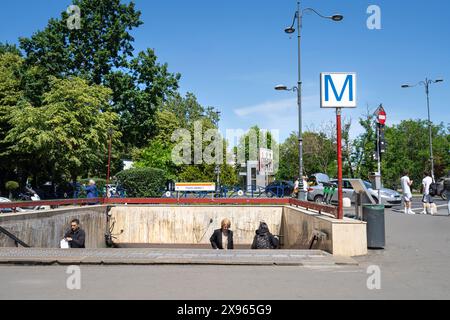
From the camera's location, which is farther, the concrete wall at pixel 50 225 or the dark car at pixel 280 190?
the dark car at pixel 280 190

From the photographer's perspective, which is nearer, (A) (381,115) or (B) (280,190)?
(A) (381,115)

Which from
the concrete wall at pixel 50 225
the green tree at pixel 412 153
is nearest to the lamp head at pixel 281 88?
the concrete wall at pixel 50 225

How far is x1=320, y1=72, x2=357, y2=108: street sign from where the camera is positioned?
368 inches

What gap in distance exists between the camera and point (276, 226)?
20.8m

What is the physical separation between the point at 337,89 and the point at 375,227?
315 cm

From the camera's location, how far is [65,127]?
27.2m

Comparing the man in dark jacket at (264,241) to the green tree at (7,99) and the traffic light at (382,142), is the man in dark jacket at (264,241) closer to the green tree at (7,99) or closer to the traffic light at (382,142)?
the traffic light at (382,142)

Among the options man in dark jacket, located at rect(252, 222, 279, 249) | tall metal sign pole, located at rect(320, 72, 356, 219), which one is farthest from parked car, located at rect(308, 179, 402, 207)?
tall metal sign pole, located at rect(320, 72, 356, 219)

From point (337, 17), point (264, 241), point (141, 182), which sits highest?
point (337, 17)

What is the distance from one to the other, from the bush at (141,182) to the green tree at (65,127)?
4622 mm

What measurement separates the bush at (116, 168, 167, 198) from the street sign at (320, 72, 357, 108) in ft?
54.5

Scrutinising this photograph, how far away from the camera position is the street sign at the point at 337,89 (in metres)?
9.36

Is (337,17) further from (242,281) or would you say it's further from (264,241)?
(242,281)

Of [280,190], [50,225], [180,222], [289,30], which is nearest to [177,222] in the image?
[180,222]
